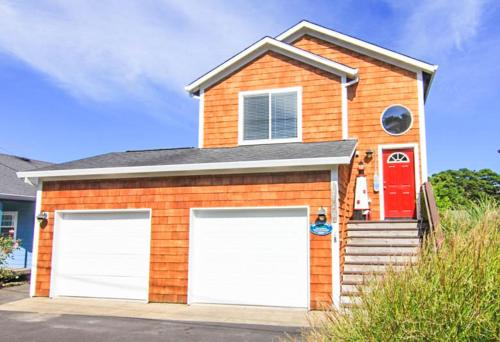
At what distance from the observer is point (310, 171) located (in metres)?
9.13

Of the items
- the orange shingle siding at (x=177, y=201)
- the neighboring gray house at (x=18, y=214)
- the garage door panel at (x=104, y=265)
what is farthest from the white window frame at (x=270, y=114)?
the neighboring gray house at (x=18, y=214)

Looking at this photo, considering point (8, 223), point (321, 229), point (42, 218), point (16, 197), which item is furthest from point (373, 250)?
point (8, 223)

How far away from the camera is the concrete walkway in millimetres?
7934

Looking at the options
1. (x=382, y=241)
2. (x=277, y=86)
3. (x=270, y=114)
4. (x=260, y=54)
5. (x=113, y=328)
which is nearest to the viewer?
(x=113, y=328)

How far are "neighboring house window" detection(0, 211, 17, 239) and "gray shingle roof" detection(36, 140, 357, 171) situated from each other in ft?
19.5

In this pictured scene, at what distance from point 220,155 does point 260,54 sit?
359cm

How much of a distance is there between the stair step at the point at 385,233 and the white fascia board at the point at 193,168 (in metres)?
2.14

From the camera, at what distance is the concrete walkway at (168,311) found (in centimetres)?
793

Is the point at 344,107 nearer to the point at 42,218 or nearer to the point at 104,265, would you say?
the point at 104,265

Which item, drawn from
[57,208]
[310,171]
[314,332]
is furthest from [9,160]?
[314,332]

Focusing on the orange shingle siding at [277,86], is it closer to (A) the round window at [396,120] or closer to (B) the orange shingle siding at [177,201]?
(A) the round window at [396,120]

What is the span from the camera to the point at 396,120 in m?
11.9

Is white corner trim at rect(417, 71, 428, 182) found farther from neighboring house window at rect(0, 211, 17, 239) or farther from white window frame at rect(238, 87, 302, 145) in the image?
neighboring house window at rect(0, 211, 17, 239)

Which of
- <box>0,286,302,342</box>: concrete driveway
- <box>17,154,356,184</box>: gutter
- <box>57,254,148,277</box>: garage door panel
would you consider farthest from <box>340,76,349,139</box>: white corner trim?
<box>57,254,148,277</box>: garage door panel
